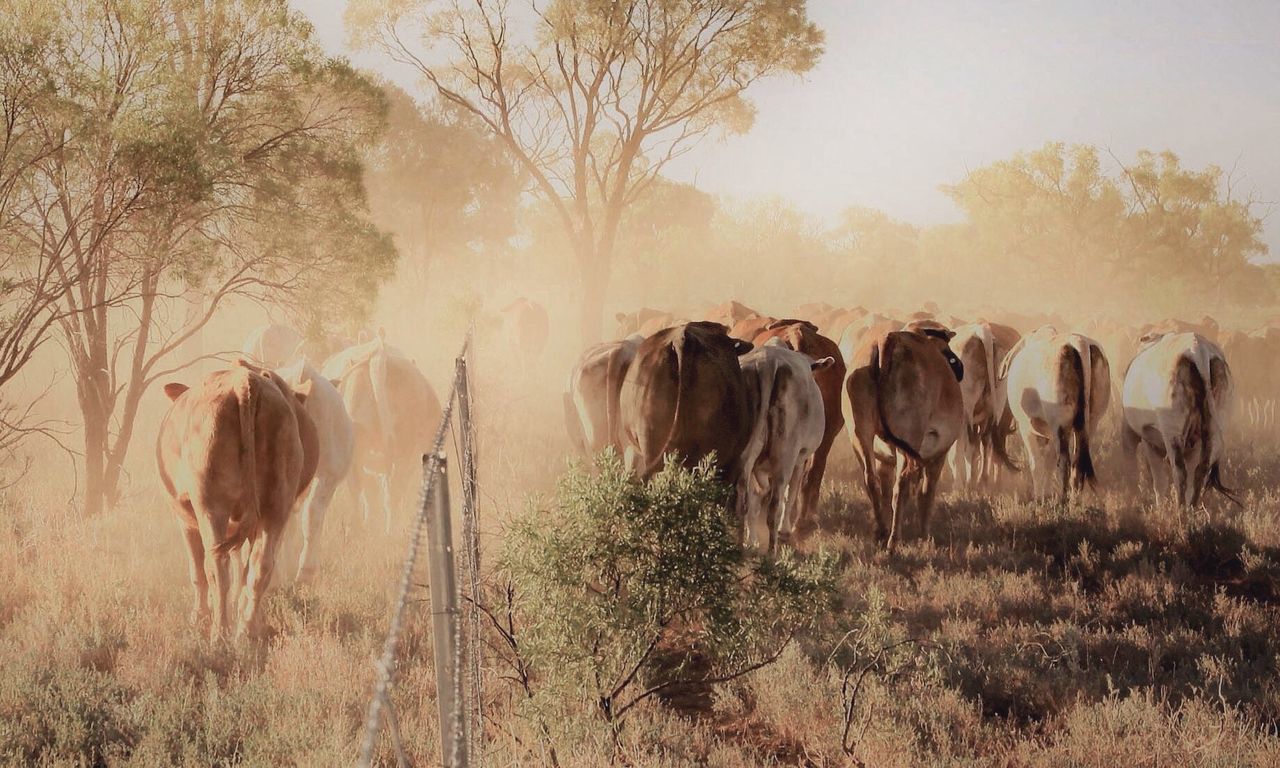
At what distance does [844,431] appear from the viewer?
16531mm

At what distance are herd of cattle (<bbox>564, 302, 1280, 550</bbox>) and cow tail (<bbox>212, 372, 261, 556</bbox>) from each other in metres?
3.25

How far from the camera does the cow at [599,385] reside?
9.37 metres

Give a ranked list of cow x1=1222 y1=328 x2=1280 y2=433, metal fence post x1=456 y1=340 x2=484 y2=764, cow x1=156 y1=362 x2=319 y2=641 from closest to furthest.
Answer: metal fence post x1=456 y1=340 x2=484 y2=764 → cow x1=156 y1=362 x2=319 y2=641 → cow x1=1222 y1=328 x2=1280 y2=433

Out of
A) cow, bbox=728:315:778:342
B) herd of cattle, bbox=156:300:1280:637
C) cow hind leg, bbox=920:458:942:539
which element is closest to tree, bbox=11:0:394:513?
herd of cattle, bbox=156:300:1280:637

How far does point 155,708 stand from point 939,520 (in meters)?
7.82

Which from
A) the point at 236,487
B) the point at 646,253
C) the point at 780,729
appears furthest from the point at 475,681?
the point at 646,253

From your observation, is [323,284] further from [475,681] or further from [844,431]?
[844,431]

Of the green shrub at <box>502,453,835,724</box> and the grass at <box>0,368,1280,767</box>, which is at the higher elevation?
the green shrub at <box>502,453,835,724</box>

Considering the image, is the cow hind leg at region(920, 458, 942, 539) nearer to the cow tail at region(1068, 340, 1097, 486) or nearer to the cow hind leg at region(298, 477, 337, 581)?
the cow tail at region(1068, 340, 1097, 486)

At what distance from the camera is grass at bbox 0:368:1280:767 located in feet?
16.4

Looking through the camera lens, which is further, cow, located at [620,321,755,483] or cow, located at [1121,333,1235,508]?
cow, located at [1121,333,1235,508]

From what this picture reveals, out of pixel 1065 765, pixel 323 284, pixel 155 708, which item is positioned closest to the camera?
pixel 1065 765

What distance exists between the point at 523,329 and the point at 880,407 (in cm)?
1866

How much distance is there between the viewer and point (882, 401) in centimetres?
934
